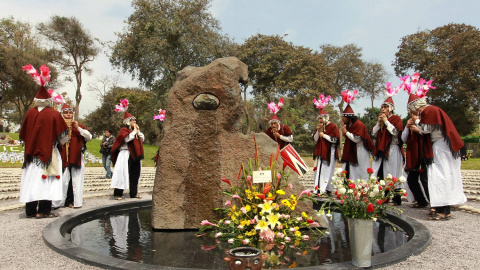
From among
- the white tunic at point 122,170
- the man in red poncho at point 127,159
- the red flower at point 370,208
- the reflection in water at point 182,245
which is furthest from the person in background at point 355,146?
the red flower at point 370,208

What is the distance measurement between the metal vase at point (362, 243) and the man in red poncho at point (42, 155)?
16.6 feet

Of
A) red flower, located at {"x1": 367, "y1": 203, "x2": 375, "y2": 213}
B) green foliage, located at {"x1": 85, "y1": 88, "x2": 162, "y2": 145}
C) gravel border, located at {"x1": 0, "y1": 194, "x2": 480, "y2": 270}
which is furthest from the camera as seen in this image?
green foliage, located at {"x1": 85, "y1": 88, "x2": 162, "y2": 145}

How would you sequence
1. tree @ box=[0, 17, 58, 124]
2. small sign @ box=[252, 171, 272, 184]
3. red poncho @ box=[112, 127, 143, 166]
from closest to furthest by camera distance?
small sign @ box=[252, 171, 272, 184] → red poncho @ box=[112, 127, 143, 166] → tree @ box=[0, 17, 58, 124]

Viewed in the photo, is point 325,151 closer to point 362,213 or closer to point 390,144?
point 390,144

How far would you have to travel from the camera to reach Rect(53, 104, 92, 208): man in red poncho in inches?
283

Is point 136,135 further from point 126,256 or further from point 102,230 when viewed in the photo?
point 126,256

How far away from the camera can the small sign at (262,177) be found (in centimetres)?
459

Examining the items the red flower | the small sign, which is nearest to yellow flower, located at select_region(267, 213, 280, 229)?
the small sign

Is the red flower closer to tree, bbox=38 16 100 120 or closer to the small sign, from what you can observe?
the small sign

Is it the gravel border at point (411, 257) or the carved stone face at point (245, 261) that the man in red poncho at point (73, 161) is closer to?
the gravel border at point (411, 257)

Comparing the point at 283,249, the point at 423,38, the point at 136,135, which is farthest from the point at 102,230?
the point at 423,38

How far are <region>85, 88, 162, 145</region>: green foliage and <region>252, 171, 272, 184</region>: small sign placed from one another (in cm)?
3499

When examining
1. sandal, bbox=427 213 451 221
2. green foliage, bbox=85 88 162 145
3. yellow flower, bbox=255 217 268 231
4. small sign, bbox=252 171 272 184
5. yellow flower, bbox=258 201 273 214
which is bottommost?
sandal, bbox=427 213 451 221

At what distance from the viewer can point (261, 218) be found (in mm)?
4449
